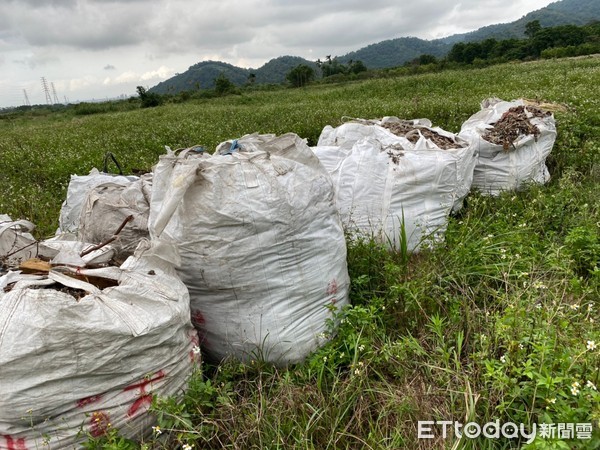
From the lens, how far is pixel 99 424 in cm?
133

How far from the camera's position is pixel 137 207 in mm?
2262

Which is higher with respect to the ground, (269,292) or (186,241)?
(186,241)

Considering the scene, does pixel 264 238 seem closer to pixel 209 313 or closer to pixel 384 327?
pixel 209 313

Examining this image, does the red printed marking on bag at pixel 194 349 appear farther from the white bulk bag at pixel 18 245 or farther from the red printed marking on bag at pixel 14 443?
the white bulk bag at pixel 18 245

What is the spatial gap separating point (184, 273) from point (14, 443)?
2.54 ft

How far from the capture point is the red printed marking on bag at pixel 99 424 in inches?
52.3

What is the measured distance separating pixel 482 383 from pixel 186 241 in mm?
1190

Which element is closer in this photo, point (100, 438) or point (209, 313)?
point (100, 438)

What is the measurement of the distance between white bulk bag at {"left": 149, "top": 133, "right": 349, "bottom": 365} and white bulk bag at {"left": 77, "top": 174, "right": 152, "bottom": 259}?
16.3 inches

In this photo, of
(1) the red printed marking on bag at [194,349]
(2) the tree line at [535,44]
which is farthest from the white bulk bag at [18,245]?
(2) the tree line at [535,44]

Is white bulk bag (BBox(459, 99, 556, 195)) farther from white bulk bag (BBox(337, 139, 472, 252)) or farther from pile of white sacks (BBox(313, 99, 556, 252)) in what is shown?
white bulk bag (BBox(337, 139, 472, 252))

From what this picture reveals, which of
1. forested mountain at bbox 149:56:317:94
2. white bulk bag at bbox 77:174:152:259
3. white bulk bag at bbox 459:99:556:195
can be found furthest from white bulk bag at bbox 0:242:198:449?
forested mountain at bbox 149:56:317:94

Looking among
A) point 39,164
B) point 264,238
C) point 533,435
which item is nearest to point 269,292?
point 264,238

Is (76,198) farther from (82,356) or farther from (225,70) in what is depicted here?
(225,70)
